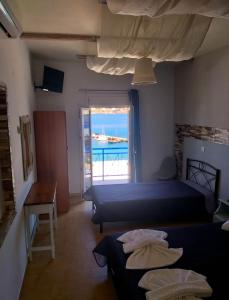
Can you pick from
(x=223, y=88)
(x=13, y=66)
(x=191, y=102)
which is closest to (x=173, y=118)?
(x=191, y=102)

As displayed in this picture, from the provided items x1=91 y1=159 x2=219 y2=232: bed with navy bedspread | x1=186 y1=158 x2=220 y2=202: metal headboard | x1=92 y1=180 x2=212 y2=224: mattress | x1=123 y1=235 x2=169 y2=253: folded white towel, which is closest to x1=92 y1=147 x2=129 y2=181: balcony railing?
x1=186 y1=158 x2=220 y2=202: metal headboard

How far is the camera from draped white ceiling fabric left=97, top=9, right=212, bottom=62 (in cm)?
249

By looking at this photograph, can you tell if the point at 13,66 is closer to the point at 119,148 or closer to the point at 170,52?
the point at 170,52

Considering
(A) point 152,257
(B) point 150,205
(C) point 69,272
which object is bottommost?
(C) point 69,272

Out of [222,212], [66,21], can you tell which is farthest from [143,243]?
[66,21]

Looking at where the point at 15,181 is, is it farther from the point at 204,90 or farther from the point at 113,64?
the point at 204,90

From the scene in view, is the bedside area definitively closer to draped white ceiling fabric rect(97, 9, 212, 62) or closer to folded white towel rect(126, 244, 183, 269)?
folded white towel rect(126, 244, 183, 269)

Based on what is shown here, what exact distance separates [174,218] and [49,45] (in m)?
Answer: 3.29

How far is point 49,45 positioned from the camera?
3896mm

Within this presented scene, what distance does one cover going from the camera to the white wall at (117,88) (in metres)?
5.10

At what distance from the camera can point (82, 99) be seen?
206 inches

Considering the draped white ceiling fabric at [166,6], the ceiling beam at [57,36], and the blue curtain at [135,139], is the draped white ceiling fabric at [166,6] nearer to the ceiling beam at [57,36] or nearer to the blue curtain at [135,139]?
the ceiling beam at [57,36]

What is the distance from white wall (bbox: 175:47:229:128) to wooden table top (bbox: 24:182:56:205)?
276 centimetres

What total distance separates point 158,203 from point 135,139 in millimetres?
1909
